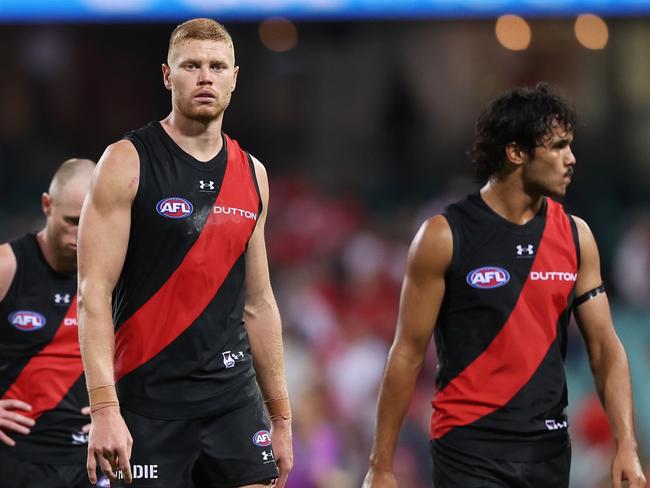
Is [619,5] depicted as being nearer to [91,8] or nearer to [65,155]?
[91,8]

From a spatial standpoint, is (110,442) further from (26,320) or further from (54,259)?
(54,259)

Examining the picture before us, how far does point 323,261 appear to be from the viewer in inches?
518

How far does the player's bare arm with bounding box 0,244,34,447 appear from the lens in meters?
5.41

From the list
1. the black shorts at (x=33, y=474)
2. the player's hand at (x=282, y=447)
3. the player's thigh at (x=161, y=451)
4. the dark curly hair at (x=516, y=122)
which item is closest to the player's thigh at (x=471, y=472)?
the player's hand at (x=282, y=447)

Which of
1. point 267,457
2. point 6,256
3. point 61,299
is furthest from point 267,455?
point 6,256

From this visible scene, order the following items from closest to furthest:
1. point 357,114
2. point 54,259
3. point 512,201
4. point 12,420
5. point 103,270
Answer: point 103,270 < point 512,201 < point 12,420 < point 54,259 < point 357,114

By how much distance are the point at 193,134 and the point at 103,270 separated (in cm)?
65

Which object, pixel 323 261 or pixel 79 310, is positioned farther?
pixel 323 261

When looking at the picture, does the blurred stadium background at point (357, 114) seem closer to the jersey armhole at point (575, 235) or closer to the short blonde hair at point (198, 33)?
the jersey armhole at point (575, 235)

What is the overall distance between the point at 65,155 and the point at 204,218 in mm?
10529

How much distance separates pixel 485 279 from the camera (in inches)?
199

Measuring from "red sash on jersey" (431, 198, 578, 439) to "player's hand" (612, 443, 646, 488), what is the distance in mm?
486

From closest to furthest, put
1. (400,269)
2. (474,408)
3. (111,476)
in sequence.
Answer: (111,476), (474,408), (400,269)

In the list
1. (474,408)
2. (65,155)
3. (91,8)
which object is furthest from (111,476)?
(65,155)
